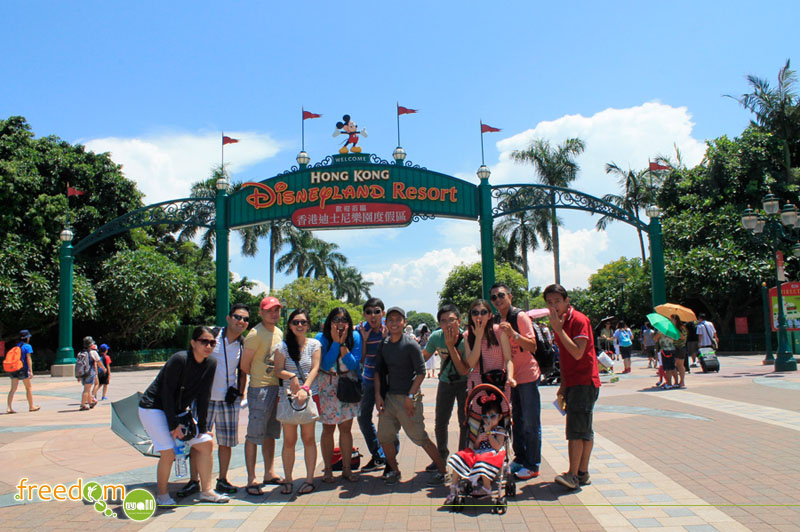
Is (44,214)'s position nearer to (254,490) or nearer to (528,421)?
(254,490)

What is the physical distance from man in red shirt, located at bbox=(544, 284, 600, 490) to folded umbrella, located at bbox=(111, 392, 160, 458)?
12.6 ft

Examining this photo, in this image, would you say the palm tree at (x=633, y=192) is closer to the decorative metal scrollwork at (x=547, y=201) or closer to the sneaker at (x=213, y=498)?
the decorative metal scrollwork at (x=547, y=201)

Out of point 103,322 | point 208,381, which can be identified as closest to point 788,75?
point 208,381

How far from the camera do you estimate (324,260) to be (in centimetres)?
6238

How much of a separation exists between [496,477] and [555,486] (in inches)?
34.6

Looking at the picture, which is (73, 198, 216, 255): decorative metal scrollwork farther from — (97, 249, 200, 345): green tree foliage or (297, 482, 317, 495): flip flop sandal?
(297, 482, 317, 495): flip flop sandal

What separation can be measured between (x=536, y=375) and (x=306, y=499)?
2.29 metres

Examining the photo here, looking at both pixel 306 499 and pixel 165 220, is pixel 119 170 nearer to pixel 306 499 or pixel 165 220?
pixel 165 220

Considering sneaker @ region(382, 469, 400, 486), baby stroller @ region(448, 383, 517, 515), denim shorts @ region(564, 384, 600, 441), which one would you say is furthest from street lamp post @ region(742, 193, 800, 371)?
sneaker @ region(382, 469, 400, 486)

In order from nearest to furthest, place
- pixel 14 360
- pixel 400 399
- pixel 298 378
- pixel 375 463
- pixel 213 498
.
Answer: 1. pixel 213 498
2. pixel 298 378
3. pixel 400 399
4. pixel 375 463
5. pixel 14 360

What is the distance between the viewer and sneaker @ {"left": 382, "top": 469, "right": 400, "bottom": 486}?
5375 millimetres

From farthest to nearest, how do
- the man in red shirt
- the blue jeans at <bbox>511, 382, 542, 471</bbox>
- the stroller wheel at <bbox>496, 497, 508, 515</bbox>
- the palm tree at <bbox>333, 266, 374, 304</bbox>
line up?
1. the palm tree at <bbox>333, 266, 374, 304</bbox>
2. the blue jeans at <bbox>511, 382, 542, 471</bbox>
3. the man in red shirt
4. the stroller wheel at <bbox>496, 497, 508, 515</bbox>

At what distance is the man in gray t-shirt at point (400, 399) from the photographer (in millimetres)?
5307

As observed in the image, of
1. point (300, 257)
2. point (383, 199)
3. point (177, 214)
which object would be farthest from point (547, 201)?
point (300, 257)
